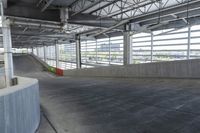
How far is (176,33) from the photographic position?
1547cm

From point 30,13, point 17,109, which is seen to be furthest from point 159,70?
point 17,109

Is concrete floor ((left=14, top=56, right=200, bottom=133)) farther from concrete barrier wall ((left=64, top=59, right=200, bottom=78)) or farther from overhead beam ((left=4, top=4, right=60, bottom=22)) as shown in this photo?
overhead beam ((left=4, top=4, right=60, bottom=22))

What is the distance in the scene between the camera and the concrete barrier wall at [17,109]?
101 inches

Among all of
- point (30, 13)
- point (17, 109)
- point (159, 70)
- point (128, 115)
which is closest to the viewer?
point (17, 109)

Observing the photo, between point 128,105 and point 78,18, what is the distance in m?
8.73

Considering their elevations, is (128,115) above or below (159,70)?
below

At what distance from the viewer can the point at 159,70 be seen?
1107cm

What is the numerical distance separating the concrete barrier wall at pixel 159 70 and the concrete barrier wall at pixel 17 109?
8.78 meters

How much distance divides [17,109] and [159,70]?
31.9 feet

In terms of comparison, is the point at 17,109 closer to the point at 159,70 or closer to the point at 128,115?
the point at 128,115

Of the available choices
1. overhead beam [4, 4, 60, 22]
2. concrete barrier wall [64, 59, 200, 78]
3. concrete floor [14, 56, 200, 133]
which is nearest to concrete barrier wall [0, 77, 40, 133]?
concrete floor [14, 56, 200, 133]

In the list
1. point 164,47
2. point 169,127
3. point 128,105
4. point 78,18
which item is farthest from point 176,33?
point 169,127

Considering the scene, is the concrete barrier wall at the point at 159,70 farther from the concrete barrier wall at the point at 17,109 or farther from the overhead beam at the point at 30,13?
the concrete barrier wall at the point at 17,109

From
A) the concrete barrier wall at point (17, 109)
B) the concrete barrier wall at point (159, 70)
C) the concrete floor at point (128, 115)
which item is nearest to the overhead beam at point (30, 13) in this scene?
the concrete barrier wall at point (159, 70)
